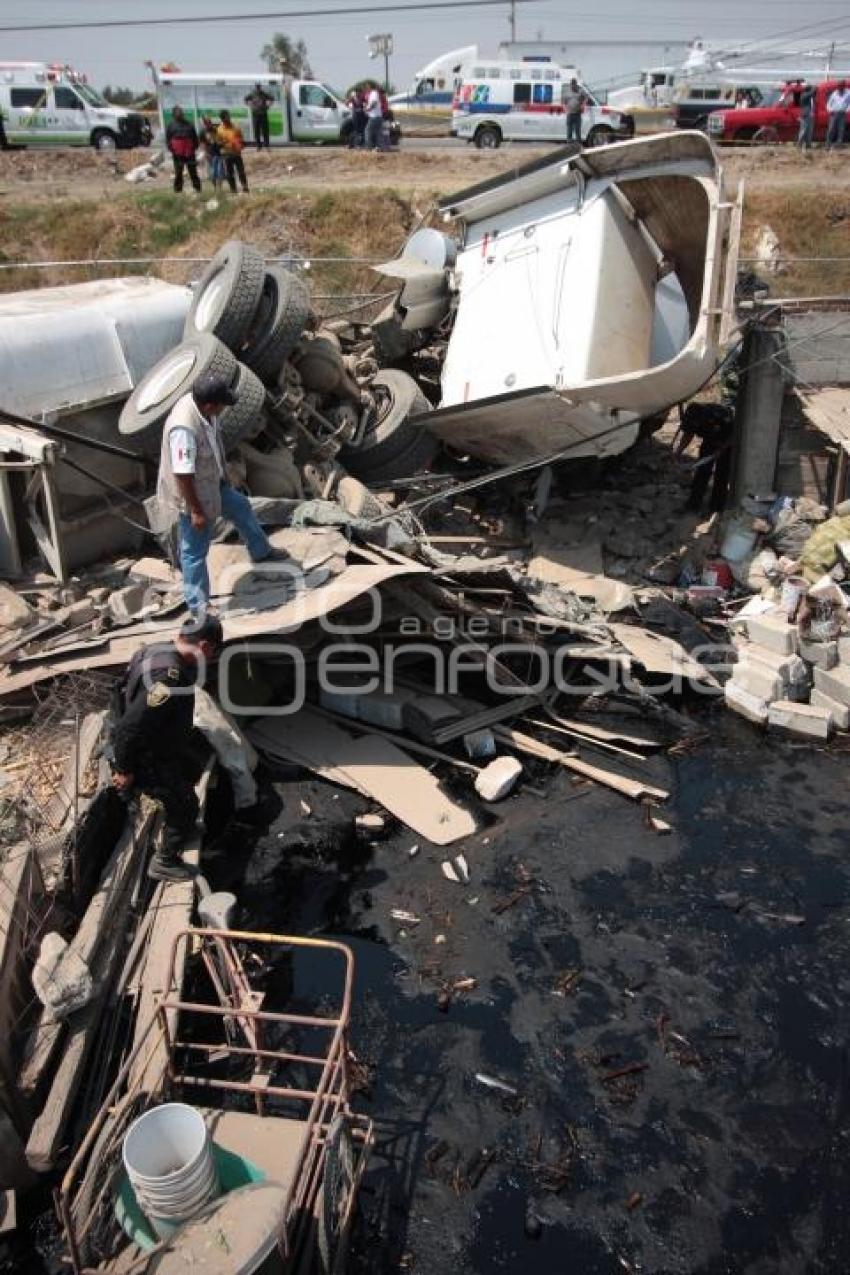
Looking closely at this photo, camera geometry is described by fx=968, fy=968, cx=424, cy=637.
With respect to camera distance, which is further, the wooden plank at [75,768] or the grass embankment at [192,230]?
the grass embankment at [192,230]

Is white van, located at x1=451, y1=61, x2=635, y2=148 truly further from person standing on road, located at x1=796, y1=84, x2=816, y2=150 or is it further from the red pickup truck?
person standing on road, located at x1=796, y1=84, x2=816, y2=150

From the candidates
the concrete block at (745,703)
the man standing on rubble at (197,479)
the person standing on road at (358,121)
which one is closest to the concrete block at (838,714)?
the concrete block at (745,703)

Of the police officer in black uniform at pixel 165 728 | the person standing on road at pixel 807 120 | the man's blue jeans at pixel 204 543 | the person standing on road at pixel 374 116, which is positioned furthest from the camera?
the person standing on road at pixel 374 116

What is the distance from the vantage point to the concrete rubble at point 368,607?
4.86 metres

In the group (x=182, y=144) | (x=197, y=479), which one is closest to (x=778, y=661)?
(x=197, y=479)

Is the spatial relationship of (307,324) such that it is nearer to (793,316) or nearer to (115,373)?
(115,373)

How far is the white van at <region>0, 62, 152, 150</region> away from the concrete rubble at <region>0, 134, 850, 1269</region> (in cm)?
1580

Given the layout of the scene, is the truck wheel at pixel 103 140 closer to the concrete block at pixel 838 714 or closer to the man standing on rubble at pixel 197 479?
the man standing on rubble at pixel 197 479

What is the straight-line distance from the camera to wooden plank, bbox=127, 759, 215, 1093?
365 centimetres

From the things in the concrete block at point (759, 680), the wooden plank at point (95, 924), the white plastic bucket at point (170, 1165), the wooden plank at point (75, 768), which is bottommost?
the concrete block at point (759, 680)

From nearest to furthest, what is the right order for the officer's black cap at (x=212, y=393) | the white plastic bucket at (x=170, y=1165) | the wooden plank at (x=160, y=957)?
1. the white plastic bucket at (x=170, y=1165)
2. the wooden plank at (x=160, y=957)
3. the officer's black cap at (x=212, y=393)

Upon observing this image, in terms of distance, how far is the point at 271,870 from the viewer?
5.34 m

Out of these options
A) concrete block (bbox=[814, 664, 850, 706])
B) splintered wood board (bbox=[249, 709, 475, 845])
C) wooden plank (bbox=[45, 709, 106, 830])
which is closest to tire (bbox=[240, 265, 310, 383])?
splintered wood board (bbox=[249, 709, 475, 845])

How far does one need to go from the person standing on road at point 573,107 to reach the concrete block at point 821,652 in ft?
49.0
